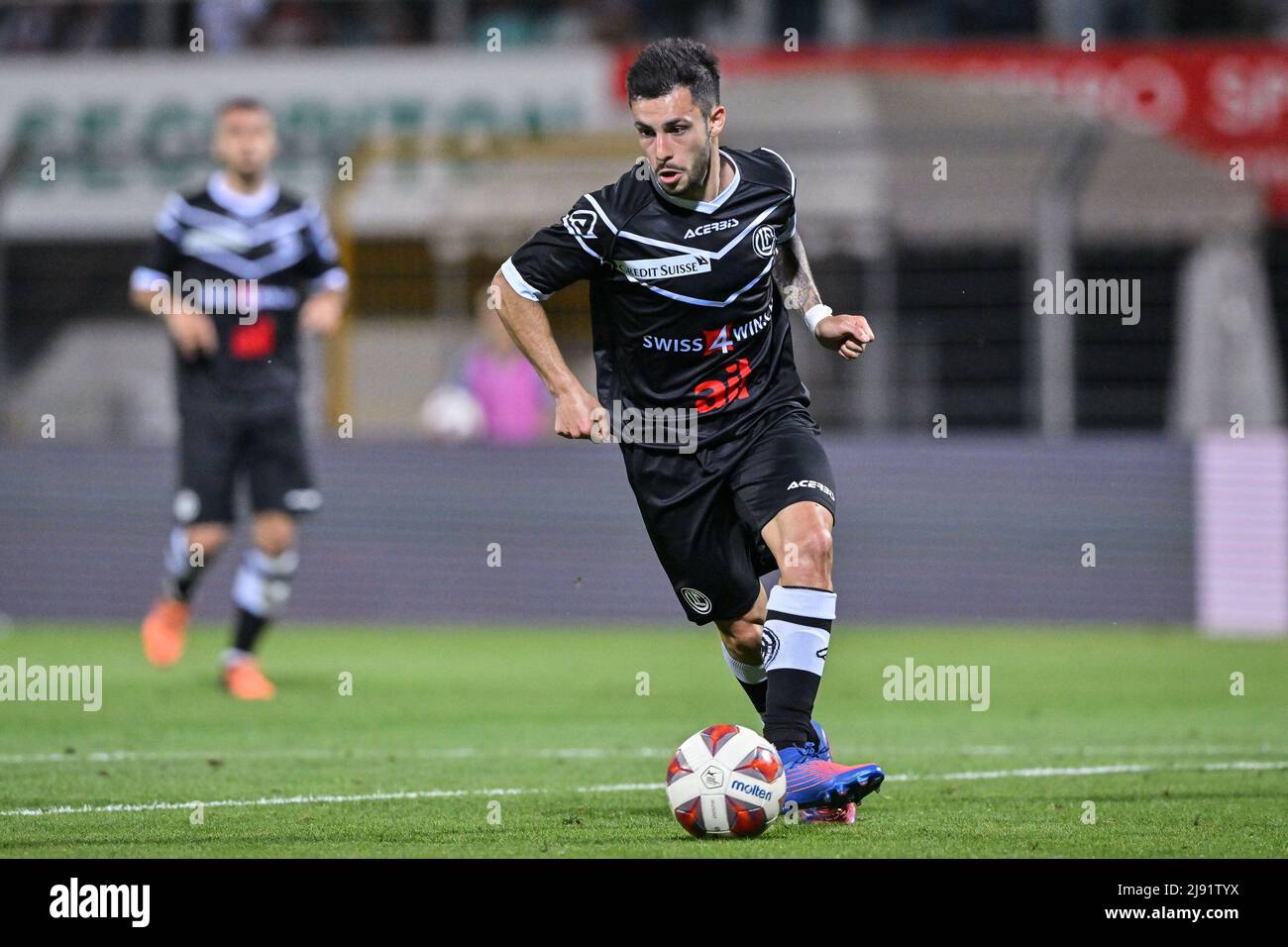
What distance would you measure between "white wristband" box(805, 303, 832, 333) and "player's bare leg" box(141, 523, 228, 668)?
14.7 ft

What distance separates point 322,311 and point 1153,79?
11.1 m

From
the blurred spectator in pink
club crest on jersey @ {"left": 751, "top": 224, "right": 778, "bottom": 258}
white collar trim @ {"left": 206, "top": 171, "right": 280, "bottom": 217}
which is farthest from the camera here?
the blurred spectator in pink

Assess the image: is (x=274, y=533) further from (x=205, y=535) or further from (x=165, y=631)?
(x=165, y=631)

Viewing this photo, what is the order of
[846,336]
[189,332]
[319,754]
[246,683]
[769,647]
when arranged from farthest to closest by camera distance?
1. [246,683]
2. [189,332]
3. [319,754]
4. [846,336]
5. [769,647]

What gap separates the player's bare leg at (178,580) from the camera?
9.75m

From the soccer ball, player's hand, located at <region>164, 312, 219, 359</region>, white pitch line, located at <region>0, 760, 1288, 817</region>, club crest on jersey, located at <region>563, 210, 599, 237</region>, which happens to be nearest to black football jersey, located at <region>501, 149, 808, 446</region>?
club crest on jersey, located at <region>563, 210, 599, 237</region>

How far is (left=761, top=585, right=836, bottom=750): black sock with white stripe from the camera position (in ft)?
18.4

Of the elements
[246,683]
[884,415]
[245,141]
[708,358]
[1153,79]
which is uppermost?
[1153,79]

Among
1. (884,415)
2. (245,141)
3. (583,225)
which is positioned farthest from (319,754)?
(884,415)

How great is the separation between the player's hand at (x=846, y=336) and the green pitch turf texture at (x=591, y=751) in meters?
1.36

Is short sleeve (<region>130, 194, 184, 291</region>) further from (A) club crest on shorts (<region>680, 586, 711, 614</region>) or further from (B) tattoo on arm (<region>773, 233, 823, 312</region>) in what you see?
→ (A) club crest on shorts (<region>680, 586, 711, 614</region>)

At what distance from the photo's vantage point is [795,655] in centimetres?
561

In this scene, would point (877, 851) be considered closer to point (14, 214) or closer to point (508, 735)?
point (508, 735)

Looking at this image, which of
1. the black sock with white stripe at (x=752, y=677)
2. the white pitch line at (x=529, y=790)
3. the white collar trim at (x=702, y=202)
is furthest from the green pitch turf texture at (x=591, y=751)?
the white collar trim at (x=702, y=202)
